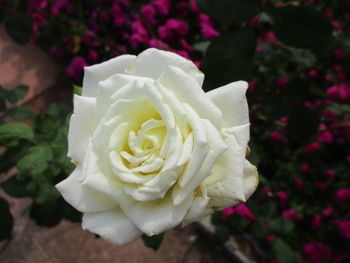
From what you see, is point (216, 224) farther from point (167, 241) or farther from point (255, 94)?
point (255, 94)

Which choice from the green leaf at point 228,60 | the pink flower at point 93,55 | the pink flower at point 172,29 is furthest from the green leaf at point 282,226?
the pink flower at point 93,55

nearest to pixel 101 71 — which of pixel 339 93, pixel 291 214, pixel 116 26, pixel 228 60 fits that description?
pixel 228 60

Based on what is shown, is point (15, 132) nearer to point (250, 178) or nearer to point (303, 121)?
point (250, 178)

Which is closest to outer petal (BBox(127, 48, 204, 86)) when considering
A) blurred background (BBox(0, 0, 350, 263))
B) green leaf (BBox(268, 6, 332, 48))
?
blurred background (BBox(0, 0, 350, 263))

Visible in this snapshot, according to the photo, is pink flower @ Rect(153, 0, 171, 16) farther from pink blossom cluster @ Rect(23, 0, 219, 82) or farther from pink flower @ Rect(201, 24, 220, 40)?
pink flower @ Rect(201, 24, 220, 40)

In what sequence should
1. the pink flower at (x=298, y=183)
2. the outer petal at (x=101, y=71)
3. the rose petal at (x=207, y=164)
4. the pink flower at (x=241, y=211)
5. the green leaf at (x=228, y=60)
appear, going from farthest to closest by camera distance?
the pink flower at (x=298, y=183) → the pink flower at (x=241, y=211) → the green leaf at (x=228, y=60) → the outer petal at (x=101, y=71) → the rose petal at (x=207, y=164)

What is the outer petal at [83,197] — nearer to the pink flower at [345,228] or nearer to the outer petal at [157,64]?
the outer petal at [157,64]

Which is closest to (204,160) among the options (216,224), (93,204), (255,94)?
(93,204)
